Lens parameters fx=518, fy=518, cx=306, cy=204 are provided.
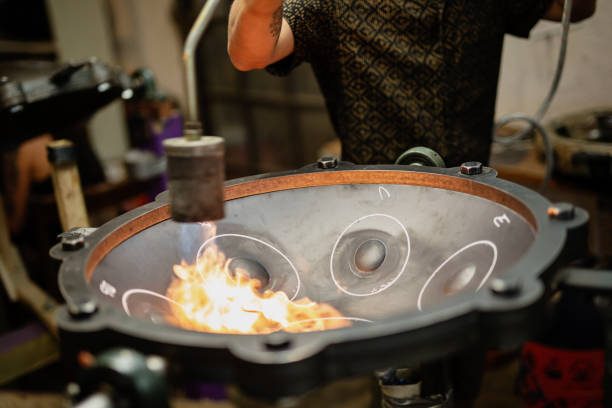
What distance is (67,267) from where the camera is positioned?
1.90 feet

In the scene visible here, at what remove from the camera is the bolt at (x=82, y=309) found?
18.8 inches

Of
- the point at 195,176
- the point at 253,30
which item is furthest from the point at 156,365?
the point at 253,30

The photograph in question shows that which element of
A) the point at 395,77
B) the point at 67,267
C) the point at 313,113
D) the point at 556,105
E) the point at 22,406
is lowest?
the point at 22,406

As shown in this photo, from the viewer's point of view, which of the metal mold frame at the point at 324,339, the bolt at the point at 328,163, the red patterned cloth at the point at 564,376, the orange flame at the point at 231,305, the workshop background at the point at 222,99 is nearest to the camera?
the metal mold frame at the point at 324,339

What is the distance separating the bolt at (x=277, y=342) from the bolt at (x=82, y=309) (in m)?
0.17

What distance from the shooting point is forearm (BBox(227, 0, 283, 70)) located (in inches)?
29.4

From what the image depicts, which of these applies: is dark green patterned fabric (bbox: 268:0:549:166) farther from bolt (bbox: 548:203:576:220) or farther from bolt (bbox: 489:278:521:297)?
bolt (bbox: 489:278:521:297)

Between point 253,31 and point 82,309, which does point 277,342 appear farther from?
point 253,31

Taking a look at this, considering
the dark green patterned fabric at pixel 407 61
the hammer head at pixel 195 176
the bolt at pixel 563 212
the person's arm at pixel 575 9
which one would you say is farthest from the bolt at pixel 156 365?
the person's arm at pixel 575 9

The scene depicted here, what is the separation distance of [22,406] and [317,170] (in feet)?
5.51

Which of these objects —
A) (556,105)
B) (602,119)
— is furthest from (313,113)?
(602,119)

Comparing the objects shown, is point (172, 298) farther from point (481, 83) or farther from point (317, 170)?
point (481, 83)

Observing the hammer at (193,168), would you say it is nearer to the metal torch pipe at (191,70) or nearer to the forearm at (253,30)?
the metal torch pipe at (191,70)

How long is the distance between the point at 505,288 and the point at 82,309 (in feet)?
1.26
